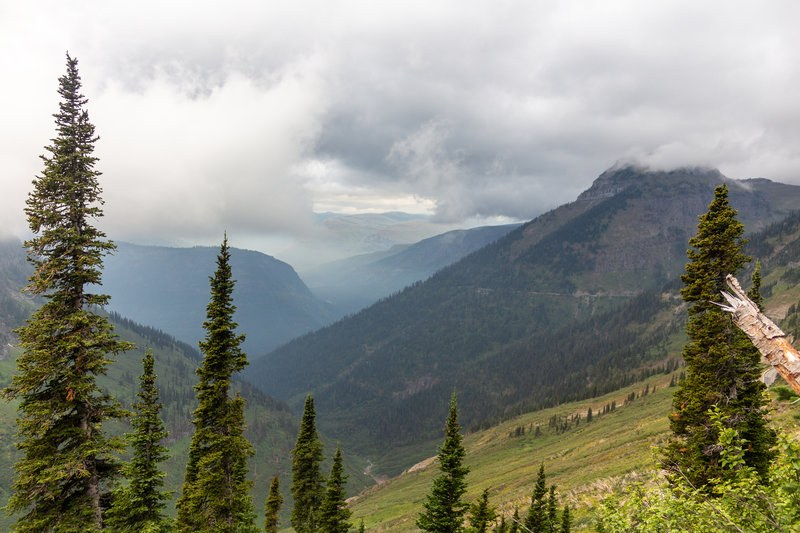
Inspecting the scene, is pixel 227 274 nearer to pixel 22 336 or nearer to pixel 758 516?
pixel 22 336

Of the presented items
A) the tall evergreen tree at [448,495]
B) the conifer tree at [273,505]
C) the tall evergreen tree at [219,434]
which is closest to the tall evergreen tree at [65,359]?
the tall evergreen tree at [219,434]

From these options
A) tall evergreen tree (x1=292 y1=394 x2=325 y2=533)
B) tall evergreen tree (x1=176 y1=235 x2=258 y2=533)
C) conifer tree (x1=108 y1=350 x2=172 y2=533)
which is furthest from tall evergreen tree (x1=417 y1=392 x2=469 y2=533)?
tall evergreen tree (x1=292 y1=394 x2=325 y2=533)

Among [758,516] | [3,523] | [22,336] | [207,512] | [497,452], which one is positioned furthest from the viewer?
[3,523]

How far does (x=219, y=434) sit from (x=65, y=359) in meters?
9.52

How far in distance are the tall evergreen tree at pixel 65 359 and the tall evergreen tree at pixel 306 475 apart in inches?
1031

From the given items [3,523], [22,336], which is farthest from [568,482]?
[3,523]

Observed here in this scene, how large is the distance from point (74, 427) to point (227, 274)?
1061 cm

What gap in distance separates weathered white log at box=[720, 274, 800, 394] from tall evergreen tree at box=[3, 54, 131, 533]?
24048 mm

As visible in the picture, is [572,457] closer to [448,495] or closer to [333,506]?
[333,506]

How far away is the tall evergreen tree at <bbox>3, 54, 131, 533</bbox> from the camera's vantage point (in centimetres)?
1576

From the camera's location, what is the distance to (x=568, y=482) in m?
54.4

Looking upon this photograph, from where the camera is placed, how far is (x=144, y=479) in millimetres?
20672

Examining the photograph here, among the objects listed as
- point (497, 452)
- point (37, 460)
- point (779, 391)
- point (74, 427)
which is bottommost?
point (497, 452)

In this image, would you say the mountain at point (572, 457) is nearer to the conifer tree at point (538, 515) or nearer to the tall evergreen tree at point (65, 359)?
the conifer tree at point (538, 515)
